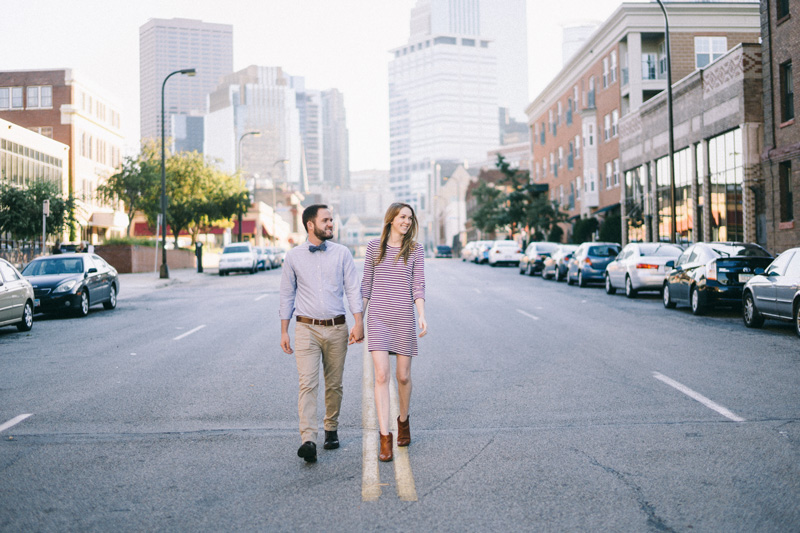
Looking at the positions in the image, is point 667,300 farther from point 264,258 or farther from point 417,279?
point 264,258

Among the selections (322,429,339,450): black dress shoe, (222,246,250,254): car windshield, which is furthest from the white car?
(322,429,339,450): black dress shoe

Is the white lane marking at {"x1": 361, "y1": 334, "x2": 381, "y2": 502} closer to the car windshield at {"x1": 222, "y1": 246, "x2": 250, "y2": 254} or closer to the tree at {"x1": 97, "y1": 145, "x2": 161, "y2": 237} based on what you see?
the car windshield at {"x1": 222, "y1": 246, "x2": 250, "y2": 254}

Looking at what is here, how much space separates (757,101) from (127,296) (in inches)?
903

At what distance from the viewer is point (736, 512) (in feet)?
15.5

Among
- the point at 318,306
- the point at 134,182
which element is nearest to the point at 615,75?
the point at 134,182

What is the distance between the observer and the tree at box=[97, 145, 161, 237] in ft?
164

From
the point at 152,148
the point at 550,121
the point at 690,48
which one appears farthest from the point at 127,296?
the point at 550,121

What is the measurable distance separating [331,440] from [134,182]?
46868 mm

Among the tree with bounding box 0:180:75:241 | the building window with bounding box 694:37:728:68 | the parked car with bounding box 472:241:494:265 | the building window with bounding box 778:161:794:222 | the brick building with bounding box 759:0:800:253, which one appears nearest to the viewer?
the brick building with bounding box 759:0:800:253

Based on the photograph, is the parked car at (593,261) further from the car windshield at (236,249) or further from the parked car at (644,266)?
the car windshield at (236,249)

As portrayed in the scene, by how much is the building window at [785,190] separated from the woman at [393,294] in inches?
948

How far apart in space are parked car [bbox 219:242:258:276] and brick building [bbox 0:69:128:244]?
17.3 m

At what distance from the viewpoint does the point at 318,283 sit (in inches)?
239

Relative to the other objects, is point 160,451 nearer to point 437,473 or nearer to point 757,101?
point 437,473
